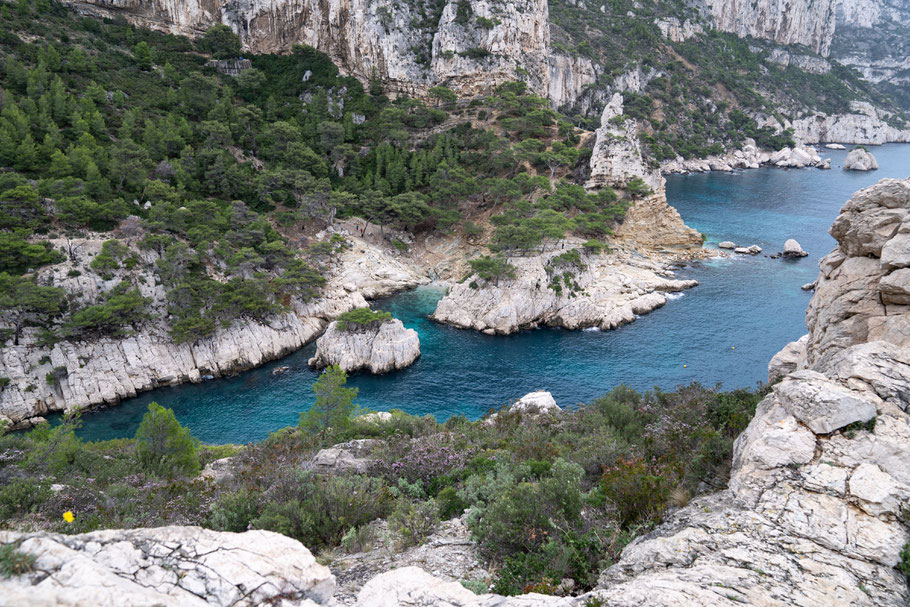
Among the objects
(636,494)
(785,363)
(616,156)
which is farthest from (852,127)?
(636,494)

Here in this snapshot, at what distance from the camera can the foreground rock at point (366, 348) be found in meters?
36.5

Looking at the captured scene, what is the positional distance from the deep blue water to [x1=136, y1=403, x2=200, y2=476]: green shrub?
11.1 m

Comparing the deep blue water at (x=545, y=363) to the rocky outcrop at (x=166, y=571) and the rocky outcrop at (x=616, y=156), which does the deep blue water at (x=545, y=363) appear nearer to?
the rocky outcrop at (x=616, y=156)

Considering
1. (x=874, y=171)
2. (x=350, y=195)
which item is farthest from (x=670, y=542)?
(x=874, y=171)

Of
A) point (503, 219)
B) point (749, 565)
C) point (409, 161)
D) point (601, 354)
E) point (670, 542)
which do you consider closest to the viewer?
point (749, 565)

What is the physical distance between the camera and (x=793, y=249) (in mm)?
57344

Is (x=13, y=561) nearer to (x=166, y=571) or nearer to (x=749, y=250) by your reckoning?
(x=166, y=571)

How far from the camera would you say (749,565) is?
6.38 metres

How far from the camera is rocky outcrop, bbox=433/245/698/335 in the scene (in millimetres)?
43250

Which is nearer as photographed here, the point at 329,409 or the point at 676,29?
the point at 329,409

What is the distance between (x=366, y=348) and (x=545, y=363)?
1306 cm

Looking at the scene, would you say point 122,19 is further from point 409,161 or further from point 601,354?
point 601,354

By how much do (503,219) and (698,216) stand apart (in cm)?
3744

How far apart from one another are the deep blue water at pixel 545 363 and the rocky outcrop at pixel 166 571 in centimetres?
2538
